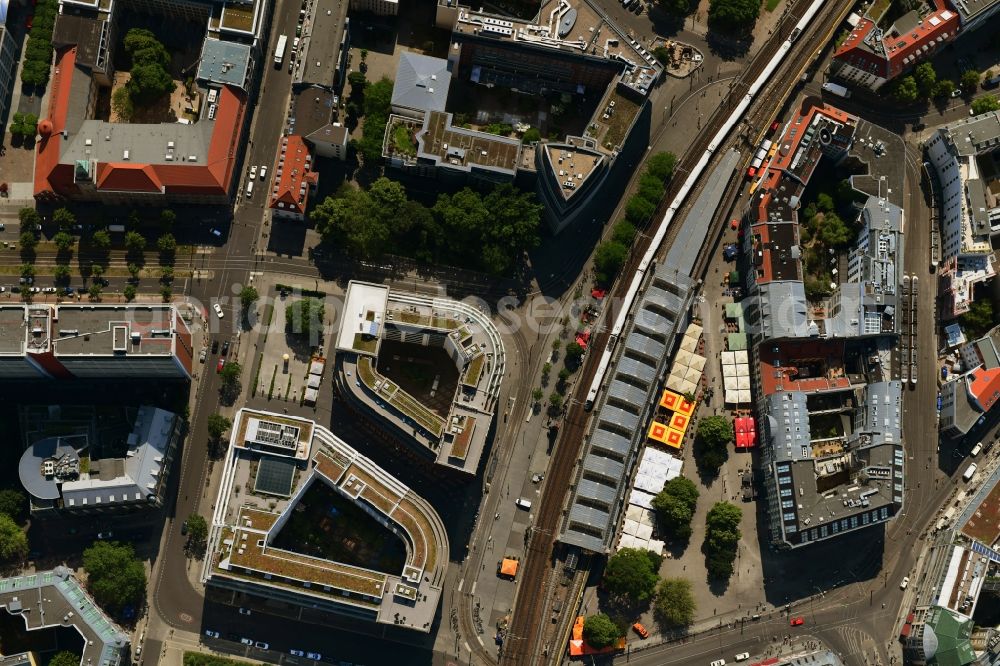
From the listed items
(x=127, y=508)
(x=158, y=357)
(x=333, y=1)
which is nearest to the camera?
(x=158, y=357)

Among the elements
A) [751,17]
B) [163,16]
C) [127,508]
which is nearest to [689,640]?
[127,508]

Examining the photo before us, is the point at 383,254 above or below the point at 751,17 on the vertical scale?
below

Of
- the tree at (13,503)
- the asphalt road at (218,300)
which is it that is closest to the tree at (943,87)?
the asphalt road at (218,300)

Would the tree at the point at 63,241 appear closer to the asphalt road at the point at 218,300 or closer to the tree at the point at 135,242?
the tree at the point at 135,242

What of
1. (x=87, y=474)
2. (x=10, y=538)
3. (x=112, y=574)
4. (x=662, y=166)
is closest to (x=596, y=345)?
(x=662, y=166)

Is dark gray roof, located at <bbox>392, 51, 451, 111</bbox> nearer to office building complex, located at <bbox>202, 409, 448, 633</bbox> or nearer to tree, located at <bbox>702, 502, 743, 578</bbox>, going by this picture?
office building complex, located at <bbox>202, 409, 448, 633</bbox>

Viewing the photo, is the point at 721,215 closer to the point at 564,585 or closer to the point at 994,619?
the point at 564,585
